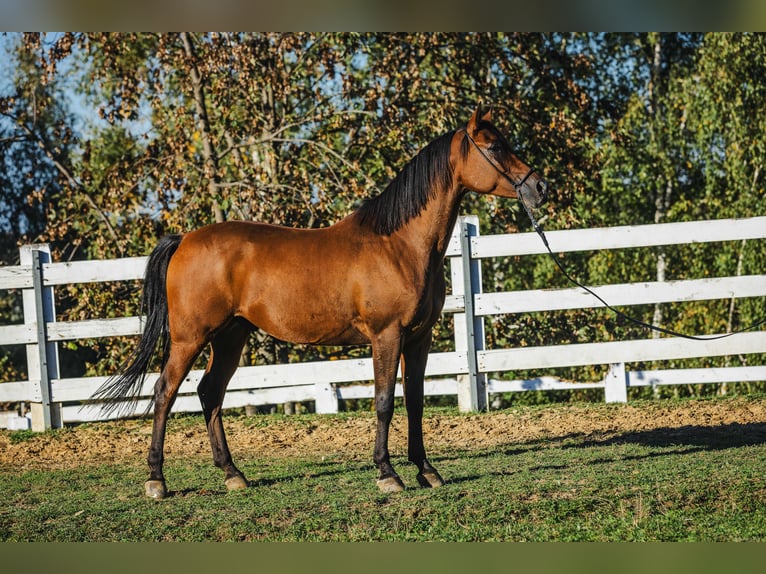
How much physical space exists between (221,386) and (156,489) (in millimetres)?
830

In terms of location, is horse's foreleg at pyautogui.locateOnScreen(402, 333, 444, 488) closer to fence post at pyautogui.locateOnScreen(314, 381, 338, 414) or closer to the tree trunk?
fence post at pyautogui.locateOnScreen(314, 381, 338, 414)

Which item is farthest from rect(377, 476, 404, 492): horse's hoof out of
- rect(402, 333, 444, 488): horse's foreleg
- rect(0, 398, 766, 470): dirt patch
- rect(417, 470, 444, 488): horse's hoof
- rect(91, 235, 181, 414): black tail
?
rect(91, 235, 181, 414): black tail

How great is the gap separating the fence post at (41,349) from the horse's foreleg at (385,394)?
4781 mm

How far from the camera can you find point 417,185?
533 centimetres

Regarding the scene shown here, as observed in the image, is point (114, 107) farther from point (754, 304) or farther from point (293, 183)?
point (754, 304)

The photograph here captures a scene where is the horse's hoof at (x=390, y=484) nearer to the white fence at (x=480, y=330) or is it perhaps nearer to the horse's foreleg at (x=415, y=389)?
the horse's foreleg at (x=415, y=389)

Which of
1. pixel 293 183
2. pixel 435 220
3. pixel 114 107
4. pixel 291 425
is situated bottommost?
pixel 291 425

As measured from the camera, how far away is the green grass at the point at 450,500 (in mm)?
4137

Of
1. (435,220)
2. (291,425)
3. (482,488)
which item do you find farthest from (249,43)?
(482,488)

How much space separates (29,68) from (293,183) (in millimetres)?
9954

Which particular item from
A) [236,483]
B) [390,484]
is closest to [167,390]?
[236,483]

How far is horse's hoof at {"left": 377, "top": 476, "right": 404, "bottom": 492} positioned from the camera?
511 cm

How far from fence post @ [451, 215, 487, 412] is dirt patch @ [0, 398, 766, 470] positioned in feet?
1.04

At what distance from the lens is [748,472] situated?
5184 mm
